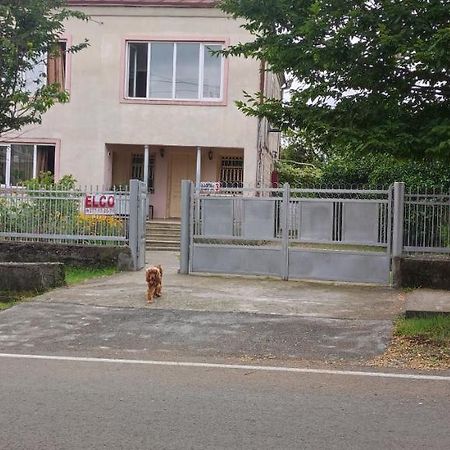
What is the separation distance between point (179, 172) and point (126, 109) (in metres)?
2.95

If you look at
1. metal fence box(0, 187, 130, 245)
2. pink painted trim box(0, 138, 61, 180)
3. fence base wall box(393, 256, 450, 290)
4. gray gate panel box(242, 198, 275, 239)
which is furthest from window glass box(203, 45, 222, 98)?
fence base wall box(393, 256, 450, 290)

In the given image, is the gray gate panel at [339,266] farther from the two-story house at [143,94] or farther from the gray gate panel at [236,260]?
the two-story house at [143,94]

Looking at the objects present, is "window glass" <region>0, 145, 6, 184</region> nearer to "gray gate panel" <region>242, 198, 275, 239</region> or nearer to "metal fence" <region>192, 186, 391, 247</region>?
"metal fence" <region>192, 186, 391, 247</region>

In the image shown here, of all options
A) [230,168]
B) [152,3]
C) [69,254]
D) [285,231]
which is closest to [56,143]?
[152,3]

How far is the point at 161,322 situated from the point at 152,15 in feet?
45.6

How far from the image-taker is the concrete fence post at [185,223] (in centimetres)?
1293

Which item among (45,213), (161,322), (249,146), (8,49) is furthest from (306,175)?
(161,322)

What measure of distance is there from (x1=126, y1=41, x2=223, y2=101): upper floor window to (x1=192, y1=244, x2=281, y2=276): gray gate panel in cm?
826

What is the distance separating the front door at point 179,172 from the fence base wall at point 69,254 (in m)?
8.12

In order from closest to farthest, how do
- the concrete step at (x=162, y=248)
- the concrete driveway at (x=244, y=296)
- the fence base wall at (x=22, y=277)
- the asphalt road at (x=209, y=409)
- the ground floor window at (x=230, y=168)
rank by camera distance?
1. the asphalt road at (x=209, y=409)
2. the concrete driveway at (x=244, y=296)
3. the fence base wall at (x=22, y=277)
4. the concrete step at (x=162, y=248)
5. the ground floor window at (x=230, y=168)

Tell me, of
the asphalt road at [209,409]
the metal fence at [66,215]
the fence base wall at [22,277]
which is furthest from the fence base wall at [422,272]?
the fence base wall at [22,277]

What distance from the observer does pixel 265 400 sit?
5461 mm

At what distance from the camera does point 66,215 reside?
13.7 meters

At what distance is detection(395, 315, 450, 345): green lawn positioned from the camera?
25.7 feet
